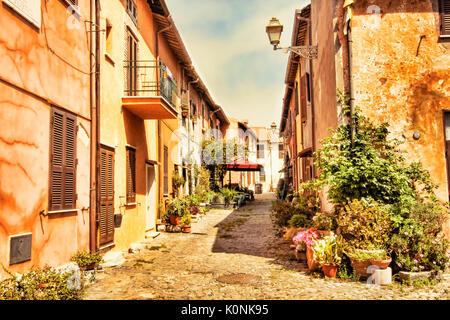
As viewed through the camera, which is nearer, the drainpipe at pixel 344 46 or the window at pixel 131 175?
the drainpipe at pixel 344 46

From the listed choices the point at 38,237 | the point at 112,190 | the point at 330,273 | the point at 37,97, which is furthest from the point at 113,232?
the point at 330,273

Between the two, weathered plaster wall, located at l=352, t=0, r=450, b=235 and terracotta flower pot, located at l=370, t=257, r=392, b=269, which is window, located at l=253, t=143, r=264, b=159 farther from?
terracotta flower pot, located at l=370, t=257, r=392, b=269

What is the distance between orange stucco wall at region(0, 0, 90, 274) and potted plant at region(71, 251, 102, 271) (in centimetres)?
20

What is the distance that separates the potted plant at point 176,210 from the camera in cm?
1269

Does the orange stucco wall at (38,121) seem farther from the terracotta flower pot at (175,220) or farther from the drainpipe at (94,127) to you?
the terracotta flower pot at (175,220)

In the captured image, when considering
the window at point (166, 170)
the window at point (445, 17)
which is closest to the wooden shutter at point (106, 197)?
the window at point (166, 170)

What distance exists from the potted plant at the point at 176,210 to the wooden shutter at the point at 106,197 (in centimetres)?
390

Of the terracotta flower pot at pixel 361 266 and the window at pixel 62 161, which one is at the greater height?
the window at pixel 62 161

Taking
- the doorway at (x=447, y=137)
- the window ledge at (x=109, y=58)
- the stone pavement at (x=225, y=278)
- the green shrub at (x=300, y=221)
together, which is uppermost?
the window ledge at (x=109, y=58)

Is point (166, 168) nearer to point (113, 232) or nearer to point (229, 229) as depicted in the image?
point (229, 229)

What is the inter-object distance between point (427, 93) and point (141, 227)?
7949 millimetres

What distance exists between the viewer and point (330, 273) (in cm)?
645

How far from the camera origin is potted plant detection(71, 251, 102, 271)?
654cm

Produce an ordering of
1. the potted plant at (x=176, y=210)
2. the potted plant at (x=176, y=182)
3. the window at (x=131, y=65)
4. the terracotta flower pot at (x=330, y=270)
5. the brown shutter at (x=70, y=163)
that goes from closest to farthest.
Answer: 1. the terracotta flower pot at (x=330, y=270)
2. the brown shutter at (x=70, y=163)
3. the window at (x=131, y=65)
4. the potted plant at (x=176, y=210)
5. the potted plant at (x=176, y=182)
